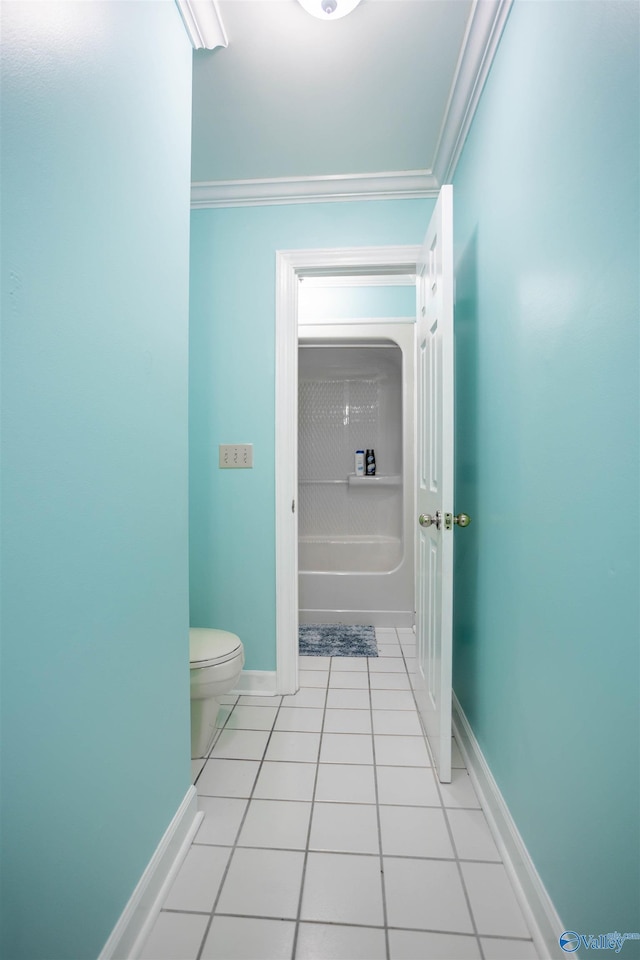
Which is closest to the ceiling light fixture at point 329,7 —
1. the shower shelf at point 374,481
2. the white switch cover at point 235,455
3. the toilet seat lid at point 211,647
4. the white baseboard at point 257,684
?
the white switch cover at point 235,455

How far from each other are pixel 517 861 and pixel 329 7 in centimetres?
241

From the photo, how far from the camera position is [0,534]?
664 millimetres

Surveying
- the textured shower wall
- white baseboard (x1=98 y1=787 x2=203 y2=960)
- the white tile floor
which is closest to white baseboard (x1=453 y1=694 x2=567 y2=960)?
the white tile floor

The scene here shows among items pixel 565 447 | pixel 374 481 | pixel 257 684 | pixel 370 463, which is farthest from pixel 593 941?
pixel 370 463

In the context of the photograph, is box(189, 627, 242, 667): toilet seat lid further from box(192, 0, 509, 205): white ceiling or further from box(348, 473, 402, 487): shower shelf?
box(348, 473, 402, 487): shower shelf

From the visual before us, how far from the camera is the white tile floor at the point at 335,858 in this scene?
1060 mm

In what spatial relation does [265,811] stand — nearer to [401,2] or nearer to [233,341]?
[233,341]

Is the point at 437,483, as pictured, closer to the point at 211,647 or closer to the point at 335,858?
the point at 211,647

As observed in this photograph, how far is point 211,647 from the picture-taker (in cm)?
179

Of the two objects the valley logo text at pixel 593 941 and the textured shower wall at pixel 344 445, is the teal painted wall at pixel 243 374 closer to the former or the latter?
the valley logo text at pixel 593 941

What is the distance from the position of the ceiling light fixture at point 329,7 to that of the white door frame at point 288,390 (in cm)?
90

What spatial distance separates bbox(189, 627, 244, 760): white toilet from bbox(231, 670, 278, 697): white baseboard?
0.43 metres

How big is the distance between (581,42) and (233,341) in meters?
1.67

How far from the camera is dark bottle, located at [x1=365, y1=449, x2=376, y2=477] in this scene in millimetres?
4121
